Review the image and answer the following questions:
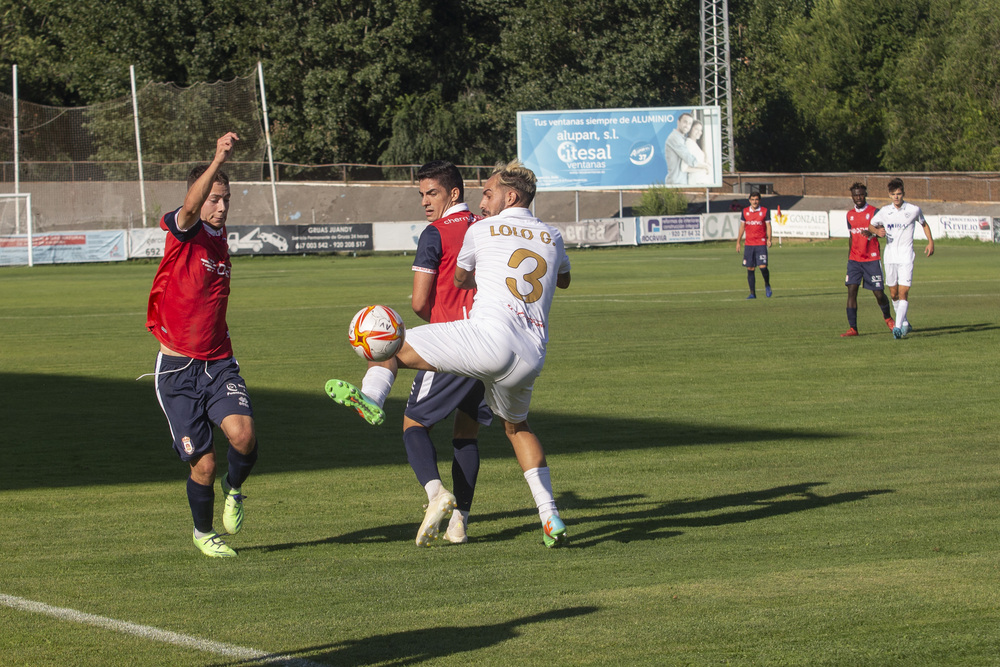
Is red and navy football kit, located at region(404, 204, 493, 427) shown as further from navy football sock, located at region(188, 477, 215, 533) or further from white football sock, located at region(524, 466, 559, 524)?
navy football sock, located at region(188, 477, 215, 533)

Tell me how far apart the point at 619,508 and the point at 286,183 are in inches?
2237

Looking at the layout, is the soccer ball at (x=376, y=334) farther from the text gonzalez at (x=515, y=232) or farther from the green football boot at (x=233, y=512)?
A: the green football boot at (x=233, y=512)

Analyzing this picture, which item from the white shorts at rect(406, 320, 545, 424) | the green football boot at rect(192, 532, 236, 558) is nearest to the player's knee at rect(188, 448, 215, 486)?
the green football boot at rect(192, 532, 236, 558)

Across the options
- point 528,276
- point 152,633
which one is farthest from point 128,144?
point 152,633

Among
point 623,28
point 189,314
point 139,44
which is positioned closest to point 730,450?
point 189,314

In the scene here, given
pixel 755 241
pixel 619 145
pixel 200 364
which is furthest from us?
pixel 619 145

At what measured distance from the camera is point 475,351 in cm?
571

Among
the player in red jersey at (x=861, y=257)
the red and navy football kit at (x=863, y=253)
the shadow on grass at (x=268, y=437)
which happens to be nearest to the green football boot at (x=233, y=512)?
the shadow on grass at (x=268, y=437)

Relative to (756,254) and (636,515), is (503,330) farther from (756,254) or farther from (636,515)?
(756,254)

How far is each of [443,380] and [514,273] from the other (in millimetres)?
806

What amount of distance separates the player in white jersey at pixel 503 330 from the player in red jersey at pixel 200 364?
2.80ft

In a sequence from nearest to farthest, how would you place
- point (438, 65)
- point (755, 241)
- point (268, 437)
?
point (268, 437)
point (755, 241)
point (438, 65)

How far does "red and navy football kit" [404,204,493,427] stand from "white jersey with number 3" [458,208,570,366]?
31 cm

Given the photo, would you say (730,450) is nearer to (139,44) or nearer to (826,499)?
(826,499)
